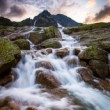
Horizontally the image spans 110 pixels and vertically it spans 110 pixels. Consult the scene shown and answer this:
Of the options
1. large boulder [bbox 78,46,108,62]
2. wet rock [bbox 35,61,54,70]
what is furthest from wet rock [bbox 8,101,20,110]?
large boulder [bbox 78,46,108,62]

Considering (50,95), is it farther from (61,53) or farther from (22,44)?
(22,44)

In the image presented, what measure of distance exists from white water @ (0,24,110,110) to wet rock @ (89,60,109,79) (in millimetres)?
1260

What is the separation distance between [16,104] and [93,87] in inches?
231

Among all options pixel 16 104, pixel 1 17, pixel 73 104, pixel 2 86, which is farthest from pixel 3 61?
pixel 1 17

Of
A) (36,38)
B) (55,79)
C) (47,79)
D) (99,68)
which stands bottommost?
(55,79)

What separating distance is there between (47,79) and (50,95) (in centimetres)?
183

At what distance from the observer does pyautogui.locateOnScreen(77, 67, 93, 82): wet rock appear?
1489cm

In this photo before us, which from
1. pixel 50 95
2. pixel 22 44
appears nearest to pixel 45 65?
pixel 50 95

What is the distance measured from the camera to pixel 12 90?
1241cm

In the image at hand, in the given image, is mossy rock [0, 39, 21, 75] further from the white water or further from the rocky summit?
the white water

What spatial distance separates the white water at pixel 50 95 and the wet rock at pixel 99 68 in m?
1.26

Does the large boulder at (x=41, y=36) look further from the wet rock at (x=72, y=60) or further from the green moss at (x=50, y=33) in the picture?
the wet rock at (x=72, y=60)

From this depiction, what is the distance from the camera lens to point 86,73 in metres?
15.5

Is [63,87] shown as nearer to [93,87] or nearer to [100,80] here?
[93,87]
